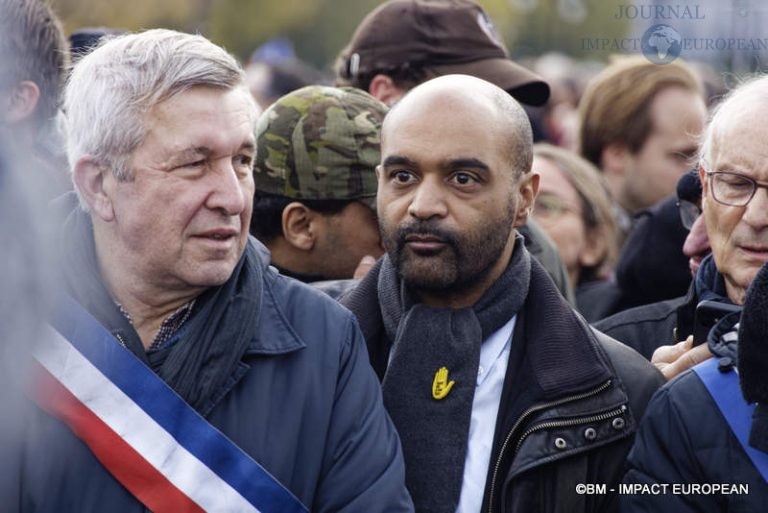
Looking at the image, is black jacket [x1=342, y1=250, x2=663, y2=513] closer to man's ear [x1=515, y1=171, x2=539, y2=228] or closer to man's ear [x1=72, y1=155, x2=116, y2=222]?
man's ear [x1=515, y1=171, x2=539, y2=228]

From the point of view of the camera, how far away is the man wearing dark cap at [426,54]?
5.34 meters

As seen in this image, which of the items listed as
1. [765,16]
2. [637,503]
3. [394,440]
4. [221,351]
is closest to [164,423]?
[221,351]

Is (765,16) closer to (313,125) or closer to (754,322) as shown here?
(313,125)

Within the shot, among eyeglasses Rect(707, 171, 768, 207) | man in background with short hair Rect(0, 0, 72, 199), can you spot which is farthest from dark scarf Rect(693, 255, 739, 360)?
man in background with short hair Rect(0, 0, 72, 199)

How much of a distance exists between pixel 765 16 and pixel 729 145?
10.3 ft

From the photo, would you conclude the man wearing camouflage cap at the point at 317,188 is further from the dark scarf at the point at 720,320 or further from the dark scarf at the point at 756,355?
the dark scarf at the point at 756,355

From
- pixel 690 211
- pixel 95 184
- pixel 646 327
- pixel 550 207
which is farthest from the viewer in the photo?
pixel 550 207

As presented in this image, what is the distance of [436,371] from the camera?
3646 millimetres

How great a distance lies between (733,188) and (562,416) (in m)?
0.83

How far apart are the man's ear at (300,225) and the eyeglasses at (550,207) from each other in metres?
1.89

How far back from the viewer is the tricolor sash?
3.22 metres

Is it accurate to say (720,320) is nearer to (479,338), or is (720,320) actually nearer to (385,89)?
(479,338)

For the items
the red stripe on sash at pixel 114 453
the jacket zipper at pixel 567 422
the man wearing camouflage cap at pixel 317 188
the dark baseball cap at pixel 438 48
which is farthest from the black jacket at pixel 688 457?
the dark baseball cap at pixel 438 48

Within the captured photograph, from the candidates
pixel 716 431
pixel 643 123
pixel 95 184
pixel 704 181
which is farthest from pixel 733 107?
pixel 643 123
